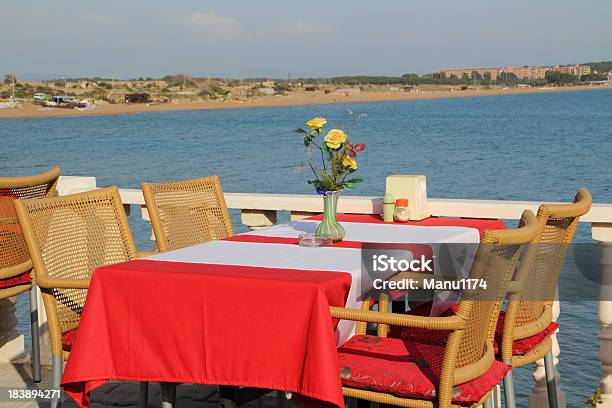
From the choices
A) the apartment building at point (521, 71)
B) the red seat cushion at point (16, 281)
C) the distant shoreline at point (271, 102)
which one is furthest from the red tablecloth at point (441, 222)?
the apartment building at point (521, 71)

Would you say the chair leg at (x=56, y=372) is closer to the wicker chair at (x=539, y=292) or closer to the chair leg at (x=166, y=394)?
the chair leg at (x=166, y=394)

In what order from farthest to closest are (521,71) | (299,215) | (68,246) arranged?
(521,71) → (299,215) → (68,246)

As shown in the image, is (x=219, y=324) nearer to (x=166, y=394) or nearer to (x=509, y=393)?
(x=166, y=394)

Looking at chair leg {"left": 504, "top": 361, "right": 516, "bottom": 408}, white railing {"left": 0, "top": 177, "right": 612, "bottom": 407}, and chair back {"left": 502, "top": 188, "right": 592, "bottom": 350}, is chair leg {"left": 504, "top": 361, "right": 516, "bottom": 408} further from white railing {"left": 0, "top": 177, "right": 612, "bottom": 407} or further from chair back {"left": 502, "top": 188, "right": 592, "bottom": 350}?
white railing {"left": 0, "top": 177, "right": 612, "bottom": 407}

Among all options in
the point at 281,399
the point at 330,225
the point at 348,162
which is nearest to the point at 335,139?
the point at 348,162

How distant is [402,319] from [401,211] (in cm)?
148

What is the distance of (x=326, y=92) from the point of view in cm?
11362

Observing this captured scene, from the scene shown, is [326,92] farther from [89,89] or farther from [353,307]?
[353,307]

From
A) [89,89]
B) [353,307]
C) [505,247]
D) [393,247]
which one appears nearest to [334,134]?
[393,247]

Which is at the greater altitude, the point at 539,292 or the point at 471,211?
the point at 471,211

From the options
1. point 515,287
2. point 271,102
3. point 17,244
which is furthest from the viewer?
point 271,102

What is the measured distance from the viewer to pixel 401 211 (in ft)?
13.8

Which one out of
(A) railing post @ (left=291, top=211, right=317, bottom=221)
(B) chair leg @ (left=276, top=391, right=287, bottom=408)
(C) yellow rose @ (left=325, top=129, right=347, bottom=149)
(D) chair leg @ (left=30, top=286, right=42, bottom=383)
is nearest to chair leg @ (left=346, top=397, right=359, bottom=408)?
(B) chair leg @ (left=276, top=391, right=287, bottom=408)

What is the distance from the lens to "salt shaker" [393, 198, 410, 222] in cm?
421
